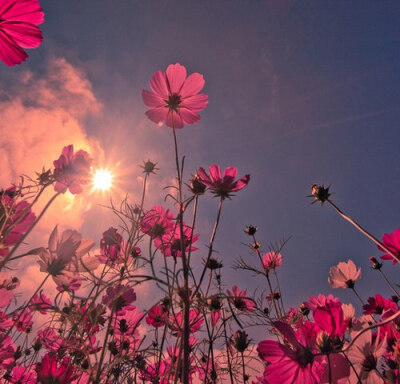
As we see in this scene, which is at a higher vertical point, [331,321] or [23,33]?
[23,33]

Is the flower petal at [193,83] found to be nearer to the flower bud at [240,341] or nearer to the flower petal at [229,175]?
the flower petal at [229,175]

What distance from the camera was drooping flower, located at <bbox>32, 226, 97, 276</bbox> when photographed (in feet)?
2.10

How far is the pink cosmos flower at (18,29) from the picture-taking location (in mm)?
566

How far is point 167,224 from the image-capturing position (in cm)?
101

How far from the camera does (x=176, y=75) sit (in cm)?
95

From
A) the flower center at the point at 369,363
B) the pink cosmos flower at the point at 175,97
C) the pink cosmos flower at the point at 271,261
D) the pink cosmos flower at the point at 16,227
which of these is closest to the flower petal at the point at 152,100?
the pink cosmos flower at the point at 175,97

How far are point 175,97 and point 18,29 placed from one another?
489mm

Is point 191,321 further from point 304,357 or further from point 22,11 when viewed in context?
point 22,11

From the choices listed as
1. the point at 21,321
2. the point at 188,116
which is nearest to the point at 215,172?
the point at 188,116

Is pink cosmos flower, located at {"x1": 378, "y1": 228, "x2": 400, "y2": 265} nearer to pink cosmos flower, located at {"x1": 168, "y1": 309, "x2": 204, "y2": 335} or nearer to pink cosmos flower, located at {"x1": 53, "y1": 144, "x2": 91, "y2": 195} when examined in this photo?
pink cosmos flower, located at {"x1": 168, "y1": 309, "x2": 204, "y2": 335}

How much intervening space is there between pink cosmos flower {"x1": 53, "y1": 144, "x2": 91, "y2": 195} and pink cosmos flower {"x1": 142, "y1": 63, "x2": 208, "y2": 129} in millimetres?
255

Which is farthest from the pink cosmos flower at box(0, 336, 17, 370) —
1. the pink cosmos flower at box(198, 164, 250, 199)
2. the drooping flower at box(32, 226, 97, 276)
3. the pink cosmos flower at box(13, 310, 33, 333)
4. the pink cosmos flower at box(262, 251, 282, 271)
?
the pink cosmos flower at box(262, 251, 282, 271)

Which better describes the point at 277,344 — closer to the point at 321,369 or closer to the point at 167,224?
the point at 321,369

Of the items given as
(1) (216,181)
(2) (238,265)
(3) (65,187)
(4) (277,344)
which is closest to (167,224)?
(1) (216,181)
